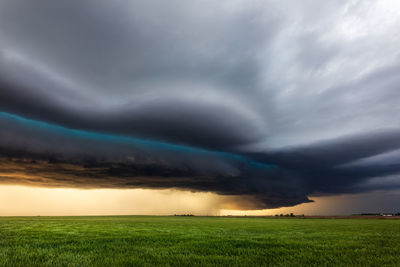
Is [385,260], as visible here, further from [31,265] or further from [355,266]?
[31,265]

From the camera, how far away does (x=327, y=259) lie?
464 inches

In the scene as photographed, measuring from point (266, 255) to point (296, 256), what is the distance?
5.01 ft

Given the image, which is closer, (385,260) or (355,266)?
(355,266)

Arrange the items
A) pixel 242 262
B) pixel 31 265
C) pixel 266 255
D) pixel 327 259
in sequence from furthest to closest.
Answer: pixel 266 255 < pixel 327 259 < pixel 242 262 < pixel 31 265

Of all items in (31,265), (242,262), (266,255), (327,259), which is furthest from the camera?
(266,255)

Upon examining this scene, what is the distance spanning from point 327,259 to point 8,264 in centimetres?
1455

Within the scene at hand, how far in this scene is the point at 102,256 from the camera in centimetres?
1209

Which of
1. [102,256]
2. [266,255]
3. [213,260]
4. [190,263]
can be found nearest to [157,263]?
[190,263]

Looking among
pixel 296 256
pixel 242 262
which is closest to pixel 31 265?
pixel 242 262

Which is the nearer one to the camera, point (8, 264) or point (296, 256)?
point (8, 264)

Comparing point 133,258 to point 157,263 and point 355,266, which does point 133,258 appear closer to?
point 157,263

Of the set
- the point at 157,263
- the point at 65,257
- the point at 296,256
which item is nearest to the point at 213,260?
the point at 157,263

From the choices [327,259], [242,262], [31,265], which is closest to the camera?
[31,265]

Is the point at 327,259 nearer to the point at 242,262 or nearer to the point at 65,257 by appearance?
the point at 242,262
